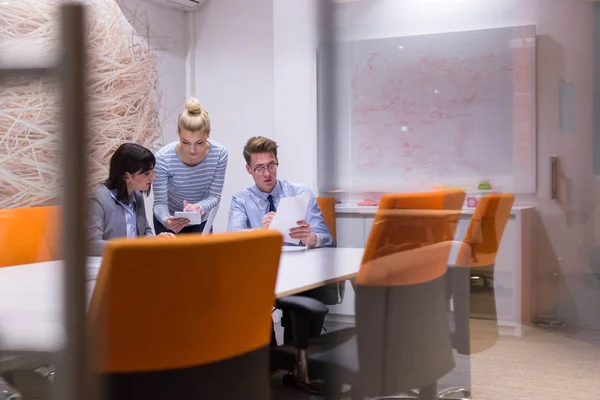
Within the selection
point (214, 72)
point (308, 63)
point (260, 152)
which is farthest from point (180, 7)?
point (308, 63)

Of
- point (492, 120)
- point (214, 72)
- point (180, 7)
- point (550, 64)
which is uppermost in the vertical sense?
point (180, 7)

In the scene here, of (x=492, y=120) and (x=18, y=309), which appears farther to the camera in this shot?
(x=492, y=120)

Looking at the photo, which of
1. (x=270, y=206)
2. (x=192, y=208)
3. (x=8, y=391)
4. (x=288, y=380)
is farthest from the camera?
(x=192, y=208)

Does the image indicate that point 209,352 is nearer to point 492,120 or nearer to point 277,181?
point 492,120

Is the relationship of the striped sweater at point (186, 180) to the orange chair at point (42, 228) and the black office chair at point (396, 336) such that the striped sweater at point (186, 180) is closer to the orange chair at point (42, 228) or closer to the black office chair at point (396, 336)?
the black office chair at point (396, 336)

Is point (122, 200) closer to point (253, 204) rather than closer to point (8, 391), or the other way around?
point (8, 391)

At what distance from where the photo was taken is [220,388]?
1.30 m

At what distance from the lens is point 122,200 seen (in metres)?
1.61

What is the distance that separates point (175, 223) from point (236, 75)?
2.73m

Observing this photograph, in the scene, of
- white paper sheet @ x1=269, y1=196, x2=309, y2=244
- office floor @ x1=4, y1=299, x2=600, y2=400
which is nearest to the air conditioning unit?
white paper sheet @ x1=269, y1=196, x2=309, y2=244

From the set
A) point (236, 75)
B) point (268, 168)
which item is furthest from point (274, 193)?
point (236, 75)

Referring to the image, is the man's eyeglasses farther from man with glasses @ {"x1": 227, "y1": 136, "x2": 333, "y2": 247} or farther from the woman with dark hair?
the woman with dark hair

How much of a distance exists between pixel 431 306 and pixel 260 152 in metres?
1.36

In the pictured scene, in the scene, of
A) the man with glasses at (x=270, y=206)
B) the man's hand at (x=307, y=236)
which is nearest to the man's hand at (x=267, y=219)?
the man with glasses at (x=270, y=206)
